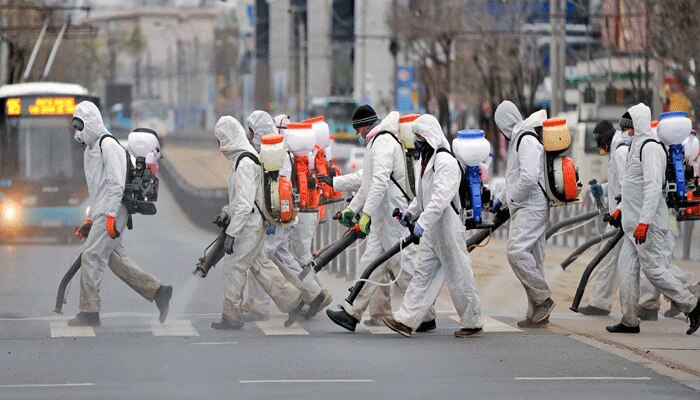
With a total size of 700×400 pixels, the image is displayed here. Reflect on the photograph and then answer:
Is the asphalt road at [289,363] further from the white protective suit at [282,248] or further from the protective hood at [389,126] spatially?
the protective hood at [389,126]

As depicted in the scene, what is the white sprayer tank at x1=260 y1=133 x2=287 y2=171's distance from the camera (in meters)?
15.3

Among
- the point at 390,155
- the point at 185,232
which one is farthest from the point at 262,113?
the point at 185,232

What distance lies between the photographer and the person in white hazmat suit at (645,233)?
14461mm

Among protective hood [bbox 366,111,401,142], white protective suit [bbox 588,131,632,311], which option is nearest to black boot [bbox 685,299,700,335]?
white protective suit [bbox 588,131,632,311]

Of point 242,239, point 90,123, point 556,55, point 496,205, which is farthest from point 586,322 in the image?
point 556,55

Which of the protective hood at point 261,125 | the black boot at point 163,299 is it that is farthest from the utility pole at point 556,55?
the black boot at point 163,299

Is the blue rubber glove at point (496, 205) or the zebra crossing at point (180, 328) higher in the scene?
the blue rubber glove at point (496, 205)

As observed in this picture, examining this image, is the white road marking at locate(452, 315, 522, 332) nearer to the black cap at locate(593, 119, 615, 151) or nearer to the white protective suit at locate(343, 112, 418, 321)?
the white protective suit at locate(343, 112, 418, 321)

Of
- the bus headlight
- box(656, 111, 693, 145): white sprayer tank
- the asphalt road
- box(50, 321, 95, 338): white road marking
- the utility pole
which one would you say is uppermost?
the utility pole

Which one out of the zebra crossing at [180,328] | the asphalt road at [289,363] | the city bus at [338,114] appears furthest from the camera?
the city bus at [338,114]

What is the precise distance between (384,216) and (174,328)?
2.00m

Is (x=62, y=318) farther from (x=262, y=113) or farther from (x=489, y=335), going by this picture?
(x=489, y=335)

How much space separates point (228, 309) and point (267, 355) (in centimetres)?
231

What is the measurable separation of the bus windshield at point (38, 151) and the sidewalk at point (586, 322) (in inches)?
397
